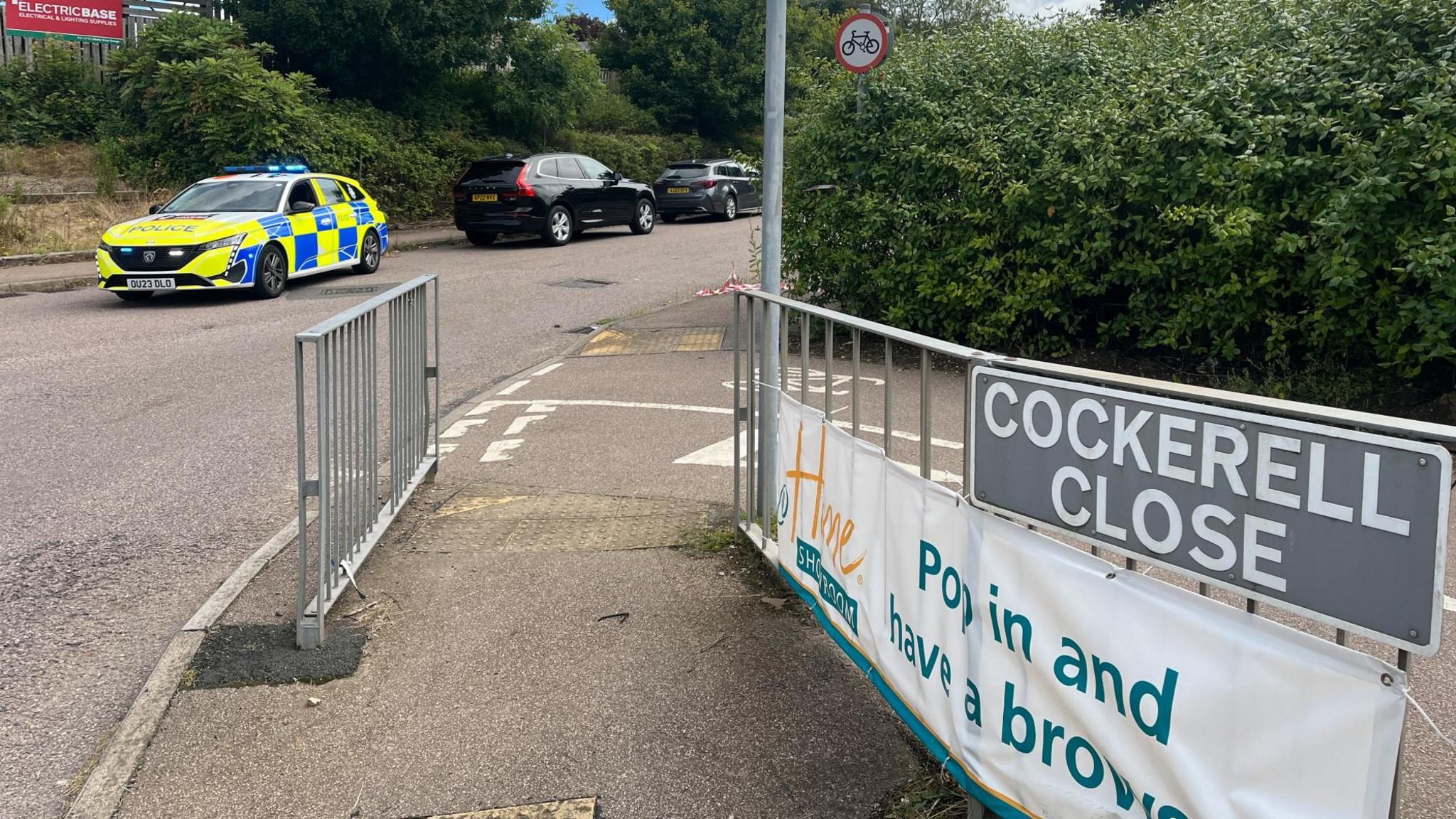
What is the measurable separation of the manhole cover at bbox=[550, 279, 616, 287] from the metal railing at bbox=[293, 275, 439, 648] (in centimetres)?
1028

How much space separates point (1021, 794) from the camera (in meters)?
2.81

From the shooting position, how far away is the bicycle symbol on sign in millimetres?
10297

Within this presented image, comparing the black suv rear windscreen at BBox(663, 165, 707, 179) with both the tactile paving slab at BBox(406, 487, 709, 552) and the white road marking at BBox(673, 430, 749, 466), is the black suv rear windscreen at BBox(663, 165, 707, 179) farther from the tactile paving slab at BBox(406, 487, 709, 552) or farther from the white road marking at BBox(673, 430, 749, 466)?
the tactile paving slab at BBox(406, 487, 709, 552)

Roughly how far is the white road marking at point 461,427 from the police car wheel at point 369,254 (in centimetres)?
976

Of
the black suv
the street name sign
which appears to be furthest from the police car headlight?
the street name sign

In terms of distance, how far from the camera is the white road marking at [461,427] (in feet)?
27.1

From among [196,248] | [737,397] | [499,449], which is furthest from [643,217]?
[737,397]

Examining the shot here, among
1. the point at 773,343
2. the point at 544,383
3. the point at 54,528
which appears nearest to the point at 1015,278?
the point at 544,383

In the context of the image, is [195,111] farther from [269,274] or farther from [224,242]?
[224,242]

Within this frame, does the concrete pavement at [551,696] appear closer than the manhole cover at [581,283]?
Yes

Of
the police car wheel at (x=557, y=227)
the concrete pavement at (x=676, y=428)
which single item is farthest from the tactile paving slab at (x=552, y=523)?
the police car wheel at (x=557, y=227)

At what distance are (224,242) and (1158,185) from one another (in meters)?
10.7

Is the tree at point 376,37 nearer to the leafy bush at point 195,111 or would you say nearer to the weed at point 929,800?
the leafy bush at point 195,111

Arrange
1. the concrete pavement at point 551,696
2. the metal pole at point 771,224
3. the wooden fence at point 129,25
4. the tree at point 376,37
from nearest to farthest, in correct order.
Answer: the concrete pavement at point 551,696
the metal pole at point 771,224
the wooden fence at point 129,25
the tree at point 376,37
